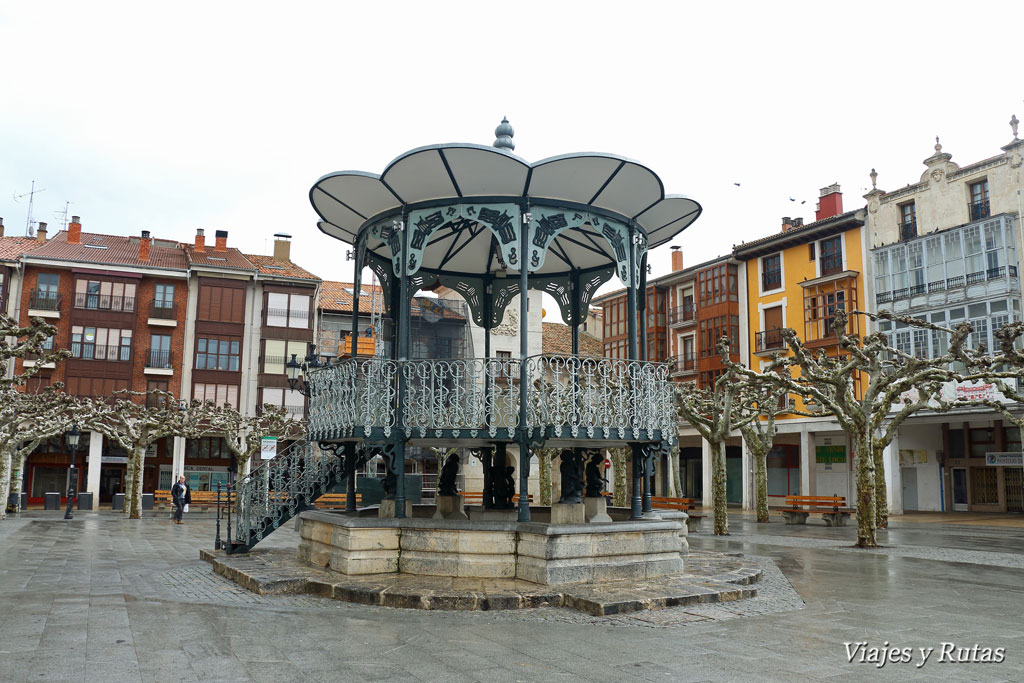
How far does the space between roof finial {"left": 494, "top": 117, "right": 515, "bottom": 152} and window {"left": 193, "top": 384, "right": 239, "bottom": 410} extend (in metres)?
39.8

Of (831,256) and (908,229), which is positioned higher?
(908,229)

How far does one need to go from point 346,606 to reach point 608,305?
5008 centimetres

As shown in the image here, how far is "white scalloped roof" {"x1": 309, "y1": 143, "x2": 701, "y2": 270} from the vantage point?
39.1 feet

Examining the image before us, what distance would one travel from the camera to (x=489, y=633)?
867 cm

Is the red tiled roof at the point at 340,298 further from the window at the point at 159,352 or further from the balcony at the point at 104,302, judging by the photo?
the balcony at the point at 104,302

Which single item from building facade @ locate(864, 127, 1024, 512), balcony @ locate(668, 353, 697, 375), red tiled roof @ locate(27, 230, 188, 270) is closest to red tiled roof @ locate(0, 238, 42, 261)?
red tiled roof @ locate(27, 230, 188, 270)

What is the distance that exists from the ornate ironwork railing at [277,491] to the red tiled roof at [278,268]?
3804 cm

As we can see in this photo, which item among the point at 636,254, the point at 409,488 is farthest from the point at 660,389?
the point at 409,488

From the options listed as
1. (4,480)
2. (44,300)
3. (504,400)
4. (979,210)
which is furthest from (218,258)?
(504,400)

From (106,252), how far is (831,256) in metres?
42.6

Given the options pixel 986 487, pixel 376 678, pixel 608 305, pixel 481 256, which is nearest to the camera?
pixel 376 678

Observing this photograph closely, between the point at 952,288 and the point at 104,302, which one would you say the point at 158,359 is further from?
the point at 952,288

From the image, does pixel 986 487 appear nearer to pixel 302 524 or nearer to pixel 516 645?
pixel 302 524

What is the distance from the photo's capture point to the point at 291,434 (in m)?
43.0
